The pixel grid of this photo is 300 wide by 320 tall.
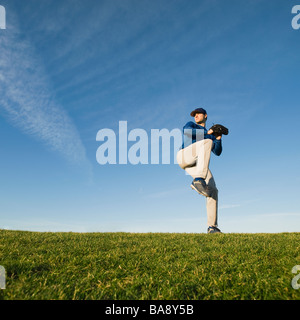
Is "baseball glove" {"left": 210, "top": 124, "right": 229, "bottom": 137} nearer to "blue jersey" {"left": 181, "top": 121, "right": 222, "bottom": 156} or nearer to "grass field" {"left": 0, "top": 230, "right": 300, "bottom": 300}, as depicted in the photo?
"blue jersey" {"left": 181, "top": 121, "right": 222, "bottom": 156}

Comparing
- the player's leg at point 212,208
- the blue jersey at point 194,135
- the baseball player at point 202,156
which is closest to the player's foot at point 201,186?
the baseball player at point 202,156

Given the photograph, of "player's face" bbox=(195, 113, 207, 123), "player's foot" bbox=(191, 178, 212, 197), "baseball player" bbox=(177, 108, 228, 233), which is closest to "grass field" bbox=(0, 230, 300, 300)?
"player's foot" bbox=(191, 178, 212, 197)

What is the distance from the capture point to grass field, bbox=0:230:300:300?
2.82m

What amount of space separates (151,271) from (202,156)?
5.05m

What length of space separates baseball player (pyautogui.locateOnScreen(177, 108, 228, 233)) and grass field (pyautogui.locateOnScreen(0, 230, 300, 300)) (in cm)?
289

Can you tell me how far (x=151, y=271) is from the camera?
3.57m

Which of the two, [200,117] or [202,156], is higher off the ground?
[200,117]

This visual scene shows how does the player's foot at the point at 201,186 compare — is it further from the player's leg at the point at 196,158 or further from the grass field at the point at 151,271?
the grass field at the point at 151,271

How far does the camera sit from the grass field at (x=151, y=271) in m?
2.82

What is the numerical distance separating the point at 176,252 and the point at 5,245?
3341mm

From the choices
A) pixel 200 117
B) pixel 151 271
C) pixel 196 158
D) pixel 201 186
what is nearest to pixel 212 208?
pixel 201 186

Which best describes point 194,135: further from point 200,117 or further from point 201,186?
point 201,186
